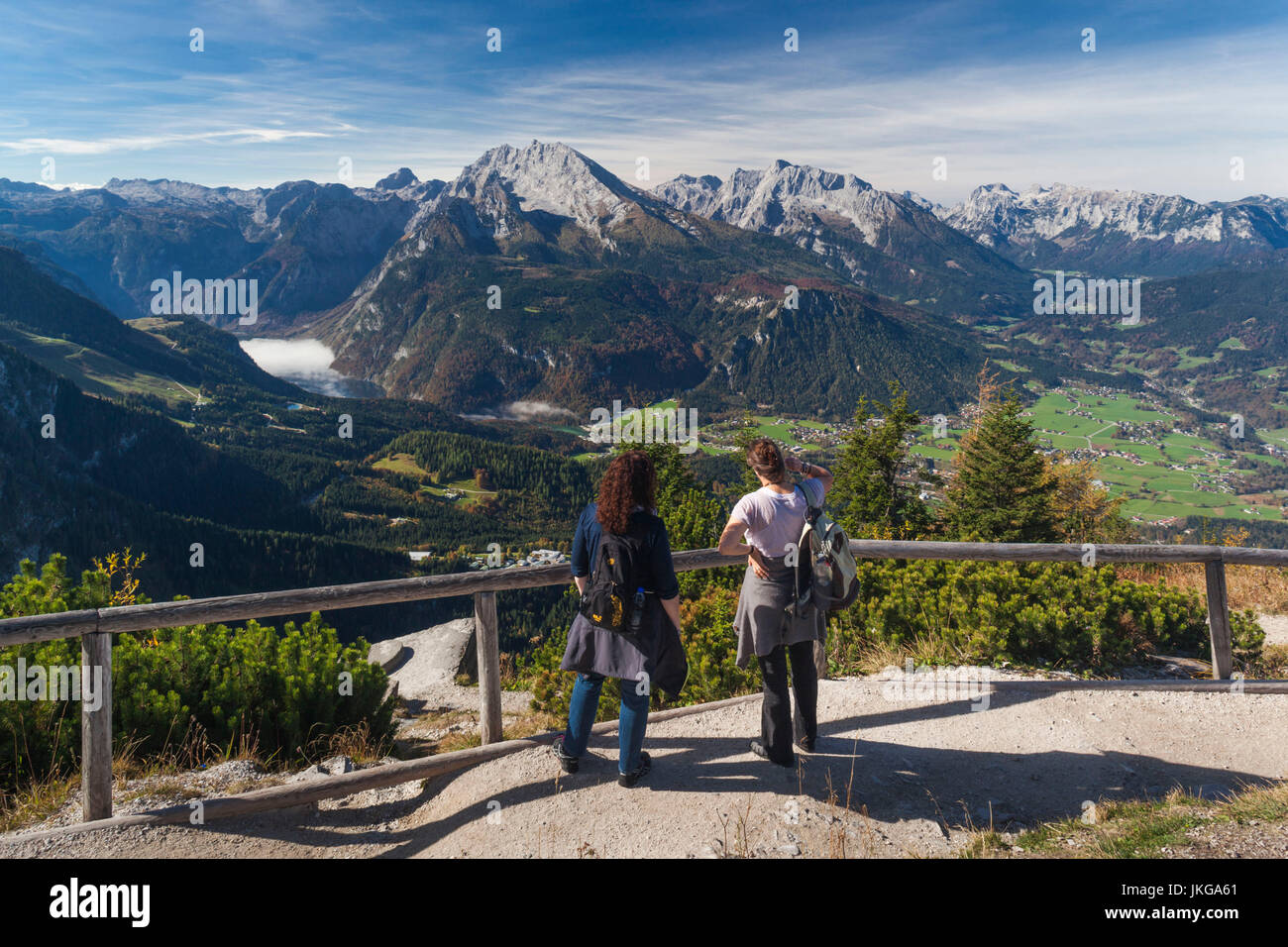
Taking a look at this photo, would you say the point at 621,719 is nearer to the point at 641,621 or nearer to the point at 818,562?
the point at 641,621

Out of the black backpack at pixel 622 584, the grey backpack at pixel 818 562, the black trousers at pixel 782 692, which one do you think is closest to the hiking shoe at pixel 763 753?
the black trousers at pixel 782 692

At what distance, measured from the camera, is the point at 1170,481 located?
539 ft

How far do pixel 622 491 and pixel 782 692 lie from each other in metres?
2.42

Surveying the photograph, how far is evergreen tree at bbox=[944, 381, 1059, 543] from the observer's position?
71.8 feet

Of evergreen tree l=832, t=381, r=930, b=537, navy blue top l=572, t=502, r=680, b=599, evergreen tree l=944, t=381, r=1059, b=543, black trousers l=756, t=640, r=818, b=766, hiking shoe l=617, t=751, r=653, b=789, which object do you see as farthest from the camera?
evergreen tree l=832, t=381, r=930, b=537

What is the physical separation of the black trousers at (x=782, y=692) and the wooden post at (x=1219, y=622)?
552cm

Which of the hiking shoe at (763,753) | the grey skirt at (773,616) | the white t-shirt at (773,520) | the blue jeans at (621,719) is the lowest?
the hiking shoe at (763,753)

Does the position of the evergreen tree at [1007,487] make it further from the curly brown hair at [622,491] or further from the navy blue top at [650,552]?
the curly brown hair at [622,491]

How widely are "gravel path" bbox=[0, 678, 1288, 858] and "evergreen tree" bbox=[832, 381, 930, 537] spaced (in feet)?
58.9

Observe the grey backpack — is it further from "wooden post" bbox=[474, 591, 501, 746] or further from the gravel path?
"wooden post" bbox=[474, 591, 501, 746]

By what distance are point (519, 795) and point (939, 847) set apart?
11.0ft

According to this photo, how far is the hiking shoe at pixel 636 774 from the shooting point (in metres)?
6.01

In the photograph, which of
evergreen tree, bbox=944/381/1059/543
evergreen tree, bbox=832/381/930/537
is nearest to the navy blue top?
evergreen tree, bbox=944/381/1059/543

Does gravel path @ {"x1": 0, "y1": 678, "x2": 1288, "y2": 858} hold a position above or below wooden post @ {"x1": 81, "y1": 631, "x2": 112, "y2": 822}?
below
